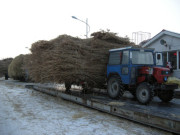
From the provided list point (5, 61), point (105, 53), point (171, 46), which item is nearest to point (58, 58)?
point (105, 53)

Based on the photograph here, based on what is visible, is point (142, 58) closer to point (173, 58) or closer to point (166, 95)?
point (166, 95)

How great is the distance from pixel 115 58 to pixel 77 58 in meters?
1.76

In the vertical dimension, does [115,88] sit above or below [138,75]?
below

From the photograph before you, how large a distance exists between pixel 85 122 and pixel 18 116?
2.59 metres

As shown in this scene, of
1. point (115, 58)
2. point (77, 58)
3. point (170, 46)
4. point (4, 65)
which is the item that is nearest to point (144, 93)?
point (115, 58)

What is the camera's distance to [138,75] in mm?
7699

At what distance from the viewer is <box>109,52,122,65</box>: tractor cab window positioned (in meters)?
8.30

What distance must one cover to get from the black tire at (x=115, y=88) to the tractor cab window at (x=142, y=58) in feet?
3.61

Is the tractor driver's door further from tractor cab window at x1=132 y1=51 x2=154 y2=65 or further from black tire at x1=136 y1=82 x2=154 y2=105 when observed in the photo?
black tire at x1=136 y1=82 x2=154 y2=105

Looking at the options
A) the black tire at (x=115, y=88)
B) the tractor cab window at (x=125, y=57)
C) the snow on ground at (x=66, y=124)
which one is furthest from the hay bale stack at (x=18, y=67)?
the tractor cab window at (x=125, y=57)

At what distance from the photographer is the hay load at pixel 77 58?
8727 millimetres

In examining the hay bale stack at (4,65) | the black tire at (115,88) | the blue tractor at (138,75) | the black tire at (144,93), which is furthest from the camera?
the hay bale stack at (4,65)

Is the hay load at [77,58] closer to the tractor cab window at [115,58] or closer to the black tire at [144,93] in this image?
the tractor cab window at [115,58]

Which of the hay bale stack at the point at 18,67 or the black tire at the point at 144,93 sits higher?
the hay bale stack at the point at 18,67
